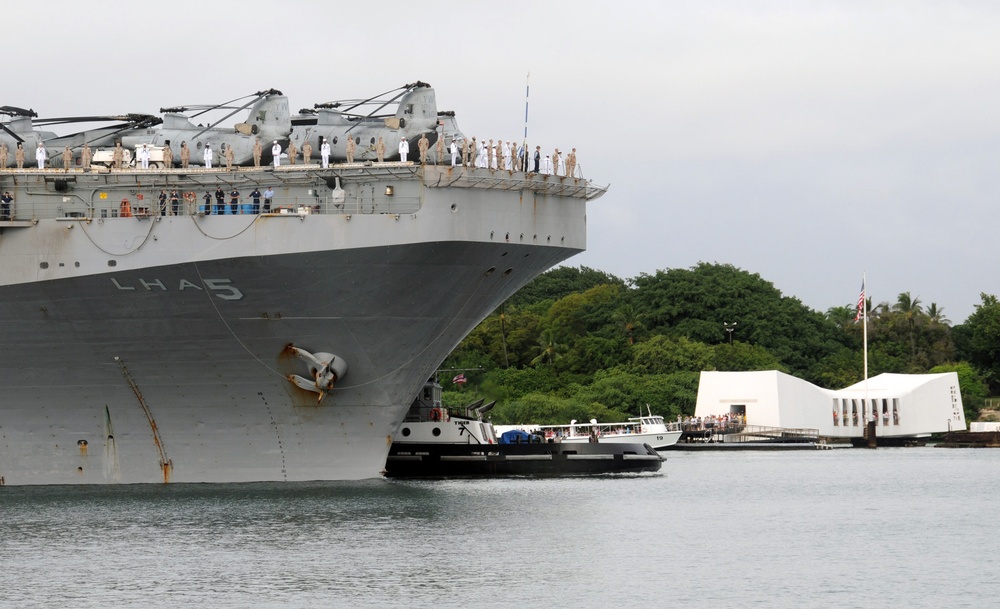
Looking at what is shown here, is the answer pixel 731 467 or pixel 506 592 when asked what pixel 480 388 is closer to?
pixel 731 467

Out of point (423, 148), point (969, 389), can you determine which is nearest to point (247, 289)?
point (423, 148)

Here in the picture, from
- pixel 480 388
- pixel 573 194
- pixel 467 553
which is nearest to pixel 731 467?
pixel 480 388

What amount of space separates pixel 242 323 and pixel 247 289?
113 cm

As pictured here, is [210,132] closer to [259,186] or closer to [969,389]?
[259,186]

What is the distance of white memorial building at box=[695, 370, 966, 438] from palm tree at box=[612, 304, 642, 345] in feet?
29.1

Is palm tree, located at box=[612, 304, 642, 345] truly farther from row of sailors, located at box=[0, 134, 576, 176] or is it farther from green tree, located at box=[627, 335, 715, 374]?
row of sailors, located at box=[0, 134, 576, 176]

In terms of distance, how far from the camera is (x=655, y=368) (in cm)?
8094

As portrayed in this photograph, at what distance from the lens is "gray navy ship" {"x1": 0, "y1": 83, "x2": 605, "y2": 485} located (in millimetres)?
33156

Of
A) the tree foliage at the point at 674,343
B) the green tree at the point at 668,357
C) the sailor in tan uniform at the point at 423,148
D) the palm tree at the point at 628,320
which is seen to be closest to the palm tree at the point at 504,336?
the tree foliage at the point at 674,343

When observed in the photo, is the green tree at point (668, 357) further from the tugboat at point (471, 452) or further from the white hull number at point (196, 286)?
the white hull number at point (196, 286)

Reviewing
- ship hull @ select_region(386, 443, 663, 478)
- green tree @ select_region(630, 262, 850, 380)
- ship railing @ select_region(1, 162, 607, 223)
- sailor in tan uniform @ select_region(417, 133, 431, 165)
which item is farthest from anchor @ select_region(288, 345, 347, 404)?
green tree @ select_region(630, 262, 850, 380)

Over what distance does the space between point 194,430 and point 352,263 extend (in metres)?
6.64

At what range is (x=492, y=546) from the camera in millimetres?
27875

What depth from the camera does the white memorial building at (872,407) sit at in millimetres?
78750
